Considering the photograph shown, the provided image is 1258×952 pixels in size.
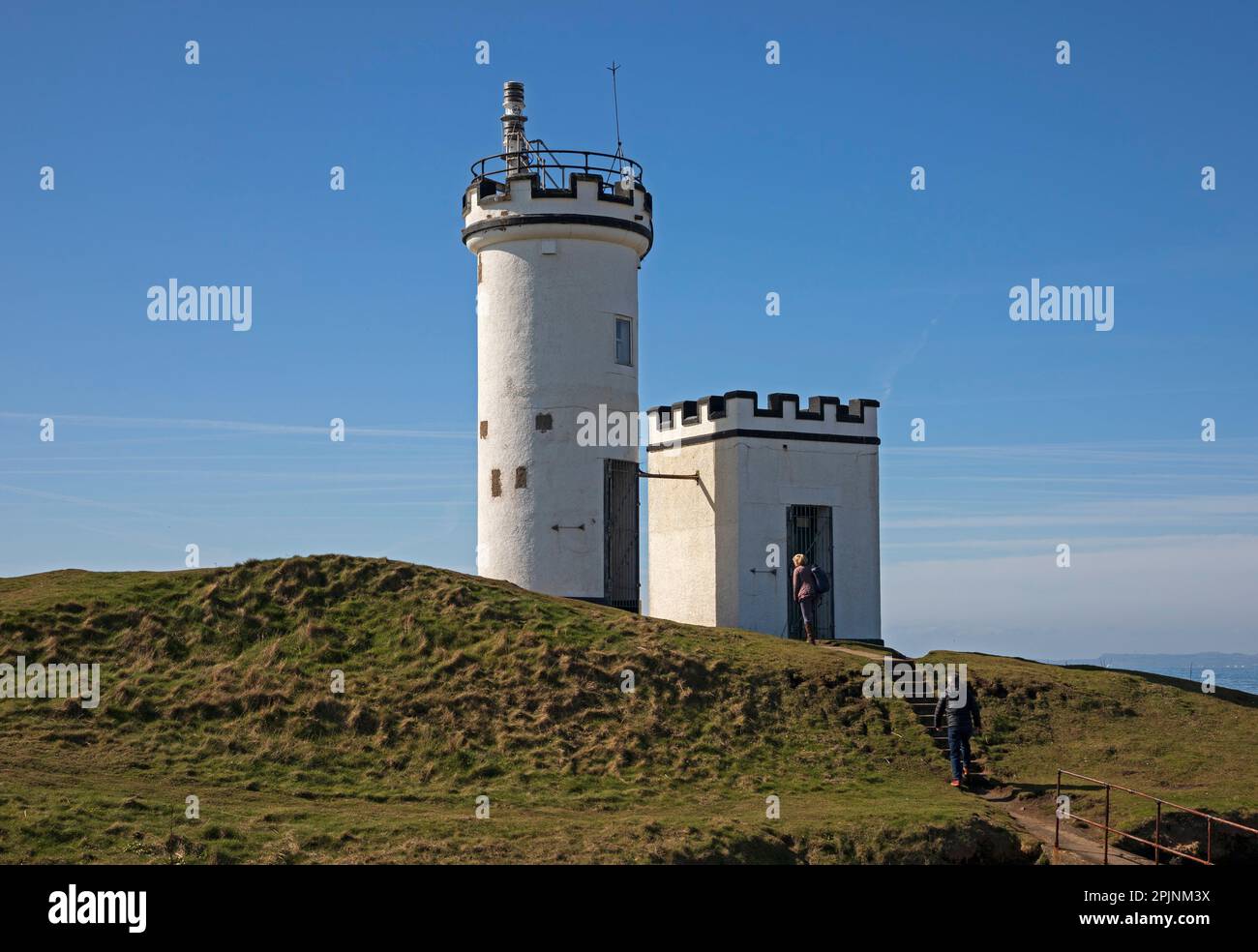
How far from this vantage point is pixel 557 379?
1309 inches

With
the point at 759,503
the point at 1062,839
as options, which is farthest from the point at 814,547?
the point at 1062,839

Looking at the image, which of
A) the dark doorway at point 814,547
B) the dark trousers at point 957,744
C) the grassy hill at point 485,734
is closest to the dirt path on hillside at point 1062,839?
the grassy hill at point 485,734

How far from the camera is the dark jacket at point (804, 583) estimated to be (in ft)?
98.2

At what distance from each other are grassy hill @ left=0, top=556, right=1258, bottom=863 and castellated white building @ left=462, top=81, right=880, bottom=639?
131 inches

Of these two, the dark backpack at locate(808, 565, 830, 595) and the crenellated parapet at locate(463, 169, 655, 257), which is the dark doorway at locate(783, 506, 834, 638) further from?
the crenellated parapet at locate(463, 169, 655, 257)

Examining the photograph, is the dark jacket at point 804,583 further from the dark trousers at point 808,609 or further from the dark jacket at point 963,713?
the dark jacket at point 963,713

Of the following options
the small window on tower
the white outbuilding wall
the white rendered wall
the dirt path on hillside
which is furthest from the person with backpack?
the dirt path on hillside

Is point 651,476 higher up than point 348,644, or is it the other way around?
point 651,476

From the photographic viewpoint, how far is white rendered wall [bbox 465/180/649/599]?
3306 centimetres

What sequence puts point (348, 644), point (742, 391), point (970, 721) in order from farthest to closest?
point (742, 391), point (348, 644), point (970, 721)

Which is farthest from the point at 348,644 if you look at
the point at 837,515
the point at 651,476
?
the point at 837,515

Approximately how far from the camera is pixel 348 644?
26812 mm

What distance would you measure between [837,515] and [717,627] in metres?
5.23
